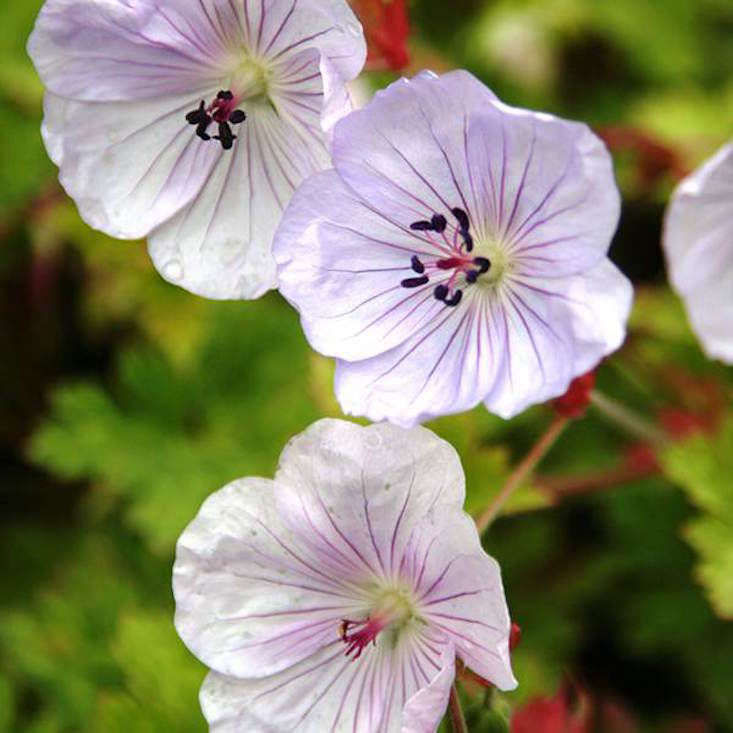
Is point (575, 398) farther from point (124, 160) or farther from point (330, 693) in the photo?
point (124, 160)

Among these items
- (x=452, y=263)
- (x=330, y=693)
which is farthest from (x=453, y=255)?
(x=330, y=693)

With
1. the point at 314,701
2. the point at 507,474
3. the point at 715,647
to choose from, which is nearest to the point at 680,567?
the point at 715,647

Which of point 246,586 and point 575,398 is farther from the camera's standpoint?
point 575,398

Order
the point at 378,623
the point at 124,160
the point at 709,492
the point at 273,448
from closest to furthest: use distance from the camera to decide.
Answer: the point at 378,623
the point at 124,160
the point at 709,492
the point at 273,448

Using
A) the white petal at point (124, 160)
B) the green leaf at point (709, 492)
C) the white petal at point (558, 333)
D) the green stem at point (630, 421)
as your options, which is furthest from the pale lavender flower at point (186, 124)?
the green leaf at point (709, 492)

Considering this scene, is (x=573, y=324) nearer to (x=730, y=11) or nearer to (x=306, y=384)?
(x=306, y=384)

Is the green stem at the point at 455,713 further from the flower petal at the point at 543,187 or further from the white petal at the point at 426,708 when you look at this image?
the flower petal at the point at 543,187
